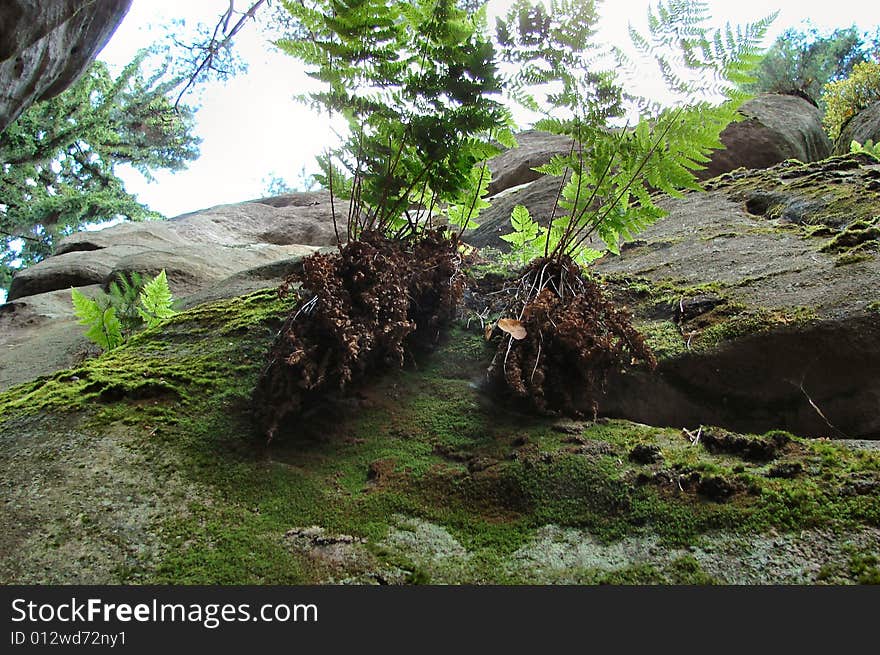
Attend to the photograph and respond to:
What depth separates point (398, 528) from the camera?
187 centimetres

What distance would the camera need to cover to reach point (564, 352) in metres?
2.49

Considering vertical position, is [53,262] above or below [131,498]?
above

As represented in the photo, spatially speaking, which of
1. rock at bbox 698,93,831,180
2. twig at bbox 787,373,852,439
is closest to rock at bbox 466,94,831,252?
rock at bbox 698,93,831,180

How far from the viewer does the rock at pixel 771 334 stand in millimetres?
2434

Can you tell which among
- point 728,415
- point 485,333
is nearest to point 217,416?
point 485,333

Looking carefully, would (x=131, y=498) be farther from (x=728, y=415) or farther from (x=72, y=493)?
(x=728, y=415)

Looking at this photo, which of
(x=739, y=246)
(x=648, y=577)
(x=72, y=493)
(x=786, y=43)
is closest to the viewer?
(x=648, y=577)

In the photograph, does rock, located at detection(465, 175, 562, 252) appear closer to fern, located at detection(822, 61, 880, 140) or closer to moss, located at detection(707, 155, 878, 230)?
moss, located at detection(707, 155, 878, 230)

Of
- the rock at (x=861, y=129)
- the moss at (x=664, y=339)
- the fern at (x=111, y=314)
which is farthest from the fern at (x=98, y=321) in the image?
the rock at (x=861, y=129)

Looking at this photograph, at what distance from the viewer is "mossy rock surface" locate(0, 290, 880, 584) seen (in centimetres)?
160

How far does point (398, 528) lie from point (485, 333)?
138cm

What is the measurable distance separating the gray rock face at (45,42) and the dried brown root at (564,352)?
307 centimetres

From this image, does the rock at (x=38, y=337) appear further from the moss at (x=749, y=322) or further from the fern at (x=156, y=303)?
the moss at (x=749, y=322)

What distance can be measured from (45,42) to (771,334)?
16.2 ft
